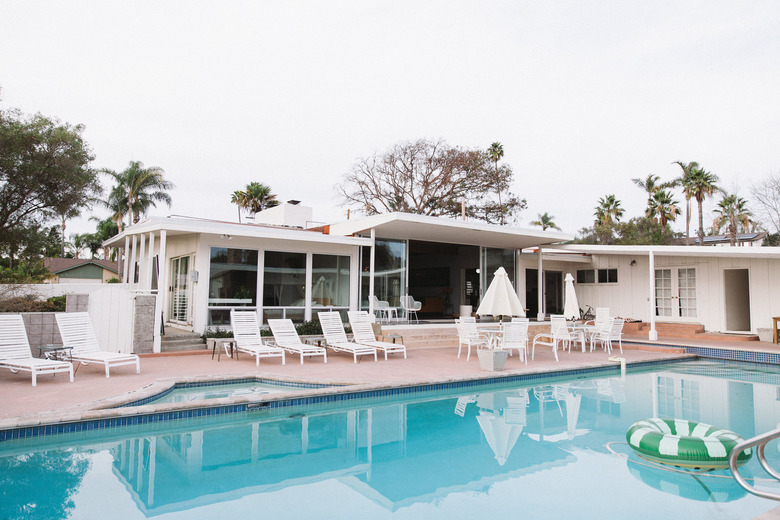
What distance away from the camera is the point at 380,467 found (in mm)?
4922

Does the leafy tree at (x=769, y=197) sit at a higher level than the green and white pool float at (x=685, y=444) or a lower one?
higher

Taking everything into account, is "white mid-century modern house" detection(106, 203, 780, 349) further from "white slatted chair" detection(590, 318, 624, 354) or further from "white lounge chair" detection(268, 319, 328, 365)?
"white slatted chair" detection(590, 318, 624, 354)

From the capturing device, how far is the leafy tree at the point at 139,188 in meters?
30.5

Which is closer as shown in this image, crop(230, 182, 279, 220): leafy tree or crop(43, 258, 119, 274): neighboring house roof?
crop(43, 258, 119, 274): neighboring house roof

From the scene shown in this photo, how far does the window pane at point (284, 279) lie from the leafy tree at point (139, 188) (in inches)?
850

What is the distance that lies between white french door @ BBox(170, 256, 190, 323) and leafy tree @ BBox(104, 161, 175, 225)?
768 inches

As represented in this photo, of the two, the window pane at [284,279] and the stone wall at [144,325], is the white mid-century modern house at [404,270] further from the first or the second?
the stone wall at [144,325]

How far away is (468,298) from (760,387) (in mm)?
10186

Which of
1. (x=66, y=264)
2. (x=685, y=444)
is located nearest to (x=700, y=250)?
(x=685, y=444)

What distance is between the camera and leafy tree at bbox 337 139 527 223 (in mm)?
28469

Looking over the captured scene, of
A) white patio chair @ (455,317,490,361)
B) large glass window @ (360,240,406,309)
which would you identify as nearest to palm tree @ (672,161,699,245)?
large glass window @ (360,240,406,309)

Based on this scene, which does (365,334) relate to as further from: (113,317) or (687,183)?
(687,183)

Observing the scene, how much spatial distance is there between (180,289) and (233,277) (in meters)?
1.81

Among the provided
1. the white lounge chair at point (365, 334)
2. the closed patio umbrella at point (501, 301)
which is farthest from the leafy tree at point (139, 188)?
the closed patio umbrella at point (501, 301)
